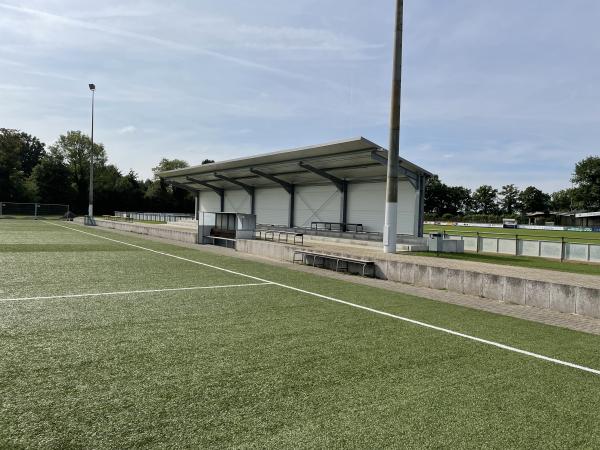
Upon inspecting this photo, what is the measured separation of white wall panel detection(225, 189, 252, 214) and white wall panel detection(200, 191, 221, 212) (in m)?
1.82

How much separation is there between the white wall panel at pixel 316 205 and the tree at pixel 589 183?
275 feet

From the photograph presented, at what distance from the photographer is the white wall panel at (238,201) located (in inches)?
1661

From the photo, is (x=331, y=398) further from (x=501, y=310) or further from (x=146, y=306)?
(x=501, y=310)

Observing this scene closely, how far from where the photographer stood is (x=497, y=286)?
931cm

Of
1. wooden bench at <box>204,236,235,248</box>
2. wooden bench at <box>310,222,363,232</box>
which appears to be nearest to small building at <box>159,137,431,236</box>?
wooden bench at <box>310,222,363,232</box>

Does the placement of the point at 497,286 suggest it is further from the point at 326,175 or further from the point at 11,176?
the point at 11,176

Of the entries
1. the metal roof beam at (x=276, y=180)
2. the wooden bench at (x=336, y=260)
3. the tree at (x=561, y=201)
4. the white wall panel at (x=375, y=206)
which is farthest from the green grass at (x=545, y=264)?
the tree at (x=561, y=201)

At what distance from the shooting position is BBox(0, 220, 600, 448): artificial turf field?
3.24m

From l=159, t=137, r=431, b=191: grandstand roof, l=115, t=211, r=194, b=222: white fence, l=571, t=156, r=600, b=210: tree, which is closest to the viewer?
l=159, t=137, r=431, b=191: grandstand roof

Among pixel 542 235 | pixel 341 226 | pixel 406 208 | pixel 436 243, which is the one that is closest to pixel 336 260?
pixel 436 243

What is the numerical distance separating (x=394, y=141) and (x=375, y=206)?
42.6 ft

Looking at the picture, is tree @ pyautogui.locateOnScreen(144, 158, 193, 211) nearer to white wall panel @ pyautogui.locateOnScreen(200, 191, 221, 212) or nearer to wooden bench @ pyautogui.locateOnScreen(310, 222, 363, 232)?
white wall panel @ pyautogui.locateOnScreen(200, 191, 221, 212)

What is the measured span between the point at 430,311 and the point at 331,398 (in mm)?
4662

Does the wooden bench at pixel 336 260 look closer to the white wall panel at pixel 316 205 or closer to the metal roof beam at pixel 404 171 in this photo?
the metal roof beam at pixel 404 171
